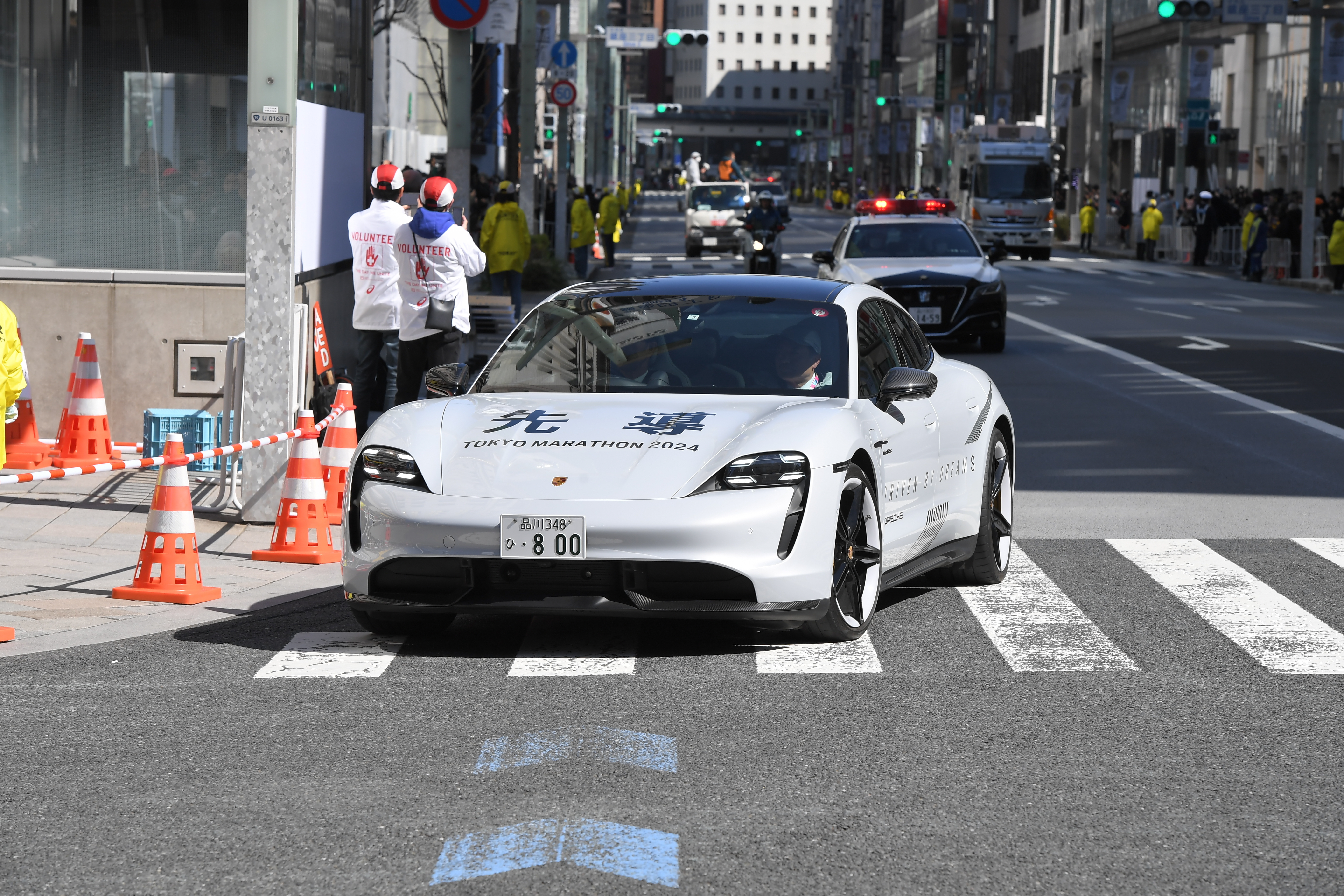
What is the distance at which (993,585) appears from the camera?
9.24 metres

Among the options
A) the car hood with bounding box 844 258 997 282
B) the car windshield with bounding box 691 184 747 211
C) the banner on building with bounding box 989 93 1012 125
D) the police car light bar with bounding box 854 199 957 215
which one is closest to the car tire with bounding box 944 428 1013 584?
the car hood with bounding box 844 258 997 282

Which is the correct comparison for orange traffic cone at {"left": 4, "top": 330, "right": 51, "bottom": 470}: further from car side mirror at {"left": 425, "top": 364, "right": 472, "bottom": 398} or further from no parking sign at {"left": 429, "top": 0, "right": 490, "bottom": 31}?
no parking sign at {"left": 429, "top": 0, "right": 490, "bottom": 31}

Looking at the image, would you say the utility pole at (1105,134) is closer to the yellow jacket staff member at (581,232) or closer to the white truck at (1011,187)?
the white truck at (1011,187)

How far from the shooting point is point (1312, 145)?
141 ft

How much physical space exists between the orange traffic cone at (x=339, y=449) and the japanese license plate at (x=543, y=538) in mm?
3084

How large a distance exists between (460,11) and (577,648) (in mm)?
11637

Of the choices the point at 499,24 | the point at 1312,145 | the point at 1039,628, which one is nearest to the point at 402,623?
the point at 1039,628

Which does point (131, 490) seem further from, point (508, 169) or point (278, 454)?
point (508, 169)

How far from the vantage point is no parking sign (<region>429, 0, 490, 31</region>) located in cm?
1798

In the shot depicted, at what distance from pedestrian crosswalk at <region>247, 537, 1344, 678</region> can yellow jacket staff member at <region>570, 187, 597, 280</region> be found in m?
27.6

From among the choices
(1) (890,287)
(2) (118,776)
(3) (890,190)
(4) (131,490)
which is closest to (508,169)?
(1) (890,287)

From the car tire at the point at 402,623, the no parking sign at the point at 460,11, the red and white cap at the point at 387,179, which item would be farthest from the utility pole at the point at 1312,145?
the car tire at the point at 402,623

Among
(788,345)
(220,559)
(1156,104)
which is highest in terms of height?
(1156,104)

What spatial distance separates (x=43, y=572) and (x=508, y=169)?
4265cm
